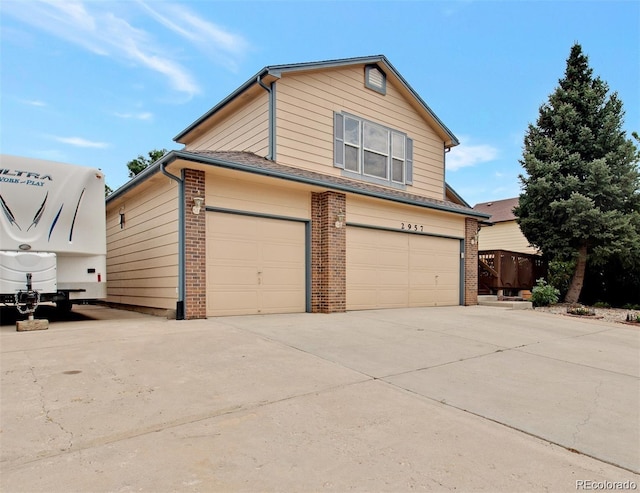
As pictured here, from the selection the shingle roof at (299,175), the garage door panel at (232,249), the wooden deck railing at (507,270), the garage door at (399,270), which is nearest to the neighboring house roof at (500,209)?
the wooden deck railing at (507,270)

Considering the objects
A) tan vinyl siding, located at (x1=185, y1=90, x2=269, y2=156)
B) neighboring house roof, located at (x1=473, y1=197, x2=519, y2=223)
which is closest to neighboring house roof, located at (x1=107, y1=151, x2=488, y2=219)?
tan vinyl siding, located at (x1=185, y1=90, x2=269, y2=156)

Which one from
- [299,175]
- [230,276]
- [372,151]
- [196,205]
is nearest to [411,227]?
[372,151]

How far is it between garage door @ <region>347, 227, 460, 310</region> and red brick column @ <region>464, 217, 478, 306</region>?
298 millimetres

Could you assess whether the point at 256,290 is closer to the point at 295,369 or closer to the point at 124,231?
the point at 295,369

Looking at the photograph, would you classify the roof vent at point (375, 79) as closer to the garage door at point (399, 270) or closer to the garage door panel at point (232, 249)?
the garage door at point (399, 270)

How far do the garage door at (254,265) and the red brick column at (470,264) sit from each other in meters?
6.38

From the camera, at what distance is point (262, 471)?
2229mm

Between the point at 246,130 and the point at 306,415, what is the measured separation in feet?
28.3

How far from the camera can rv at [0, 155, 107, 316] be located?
640 cm

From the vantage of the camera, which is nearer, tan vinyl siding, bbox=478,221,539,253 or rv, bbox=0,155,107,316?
rv, bbox=0,155,107,316

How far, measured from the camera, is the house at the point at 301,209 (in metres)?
7.77

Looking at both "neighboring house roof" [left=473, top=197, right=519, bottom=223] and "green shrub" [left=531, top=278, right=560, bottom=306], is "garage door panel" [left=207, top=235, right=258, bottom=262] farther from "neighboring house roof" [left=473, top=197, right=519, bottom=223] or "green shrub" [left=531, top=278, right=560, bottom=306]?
"neighboring house roof" [left=473, top=197, right=519, bottom=223]

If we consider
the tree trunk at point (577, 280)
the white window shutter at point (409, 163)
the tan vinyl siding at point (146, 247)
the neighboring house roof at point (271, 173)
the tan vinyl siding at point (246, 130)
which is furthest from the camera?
the tree trunk at point (577, 280)

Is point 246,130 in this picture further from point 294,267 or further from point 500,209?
point 500,209
